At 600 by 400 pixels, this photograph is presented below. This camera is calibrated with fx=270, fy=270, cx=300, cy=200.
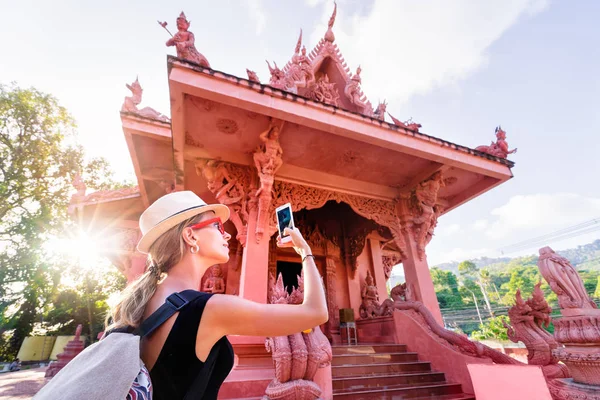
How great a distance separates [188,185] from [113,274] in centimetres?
1911

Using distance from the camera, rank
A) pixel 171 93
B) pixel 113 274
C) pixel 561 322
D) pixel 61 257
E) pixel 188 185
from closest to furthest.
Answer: pixel 561 322 → pixel 171 93 → pixel 188 185 → pixel 61 257 → pixel 113 274

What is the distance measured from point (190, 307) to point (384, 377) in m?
4.44

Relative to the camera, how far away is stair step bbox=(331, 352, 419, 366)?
448 centimetres

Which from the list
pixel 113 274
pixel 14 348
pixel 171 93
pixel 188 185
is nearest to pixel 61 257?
pixel 113 274

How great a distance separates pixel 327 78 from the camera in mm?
6945

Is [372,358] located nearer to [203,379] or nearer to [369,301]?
[369,301]

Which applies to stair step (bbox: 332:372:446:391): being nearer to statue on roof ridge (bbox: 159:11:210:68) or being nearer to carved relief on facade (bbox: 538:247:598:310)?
carved relief on facade (bbox: 538:247:598:310)

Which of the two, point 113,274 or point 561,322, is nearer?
point 561,322

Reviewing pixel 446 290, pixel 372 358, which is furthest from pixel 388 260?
pixel 446 290

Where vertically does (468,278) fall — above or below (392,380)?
above

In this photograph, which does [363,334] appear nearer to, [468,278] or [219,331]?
[219,331]

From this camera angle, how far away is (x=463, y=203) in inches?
265

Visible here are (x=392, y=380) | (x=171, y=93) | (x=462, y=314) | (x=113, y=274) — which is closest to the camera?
(x=171, y=93)

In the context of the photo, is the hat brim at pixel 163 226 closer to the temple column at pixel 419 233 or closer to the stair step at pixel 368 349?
the stair step at pixel 368 349
